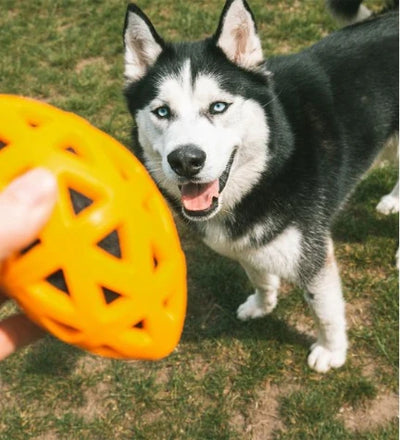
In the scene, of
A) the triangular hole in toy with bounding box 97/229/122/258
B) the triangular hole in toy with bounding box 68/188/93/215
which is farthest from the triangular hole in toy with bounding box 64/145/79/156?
the triangular hole in toy with bounding box 97/229/122/258

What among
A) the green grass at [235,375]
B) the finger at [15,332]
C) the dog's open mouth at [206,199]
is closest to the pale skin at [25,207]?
the finger at [15,332]

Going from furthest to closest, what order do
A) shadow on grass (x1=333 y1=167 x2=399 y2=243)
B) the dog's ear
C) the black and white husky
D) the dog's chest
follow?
shadow on grass (x1=333 y1=167 x2=399 y2=243) < the dog's chest < the dog's ear < the black and white husky

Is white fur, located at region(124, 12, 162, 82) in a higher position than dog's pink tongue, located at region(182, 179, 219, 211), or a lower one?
higher

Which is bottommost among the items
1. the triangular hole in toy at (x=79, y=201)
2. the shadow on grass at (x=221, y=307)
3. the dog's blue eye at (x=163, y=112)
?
the shadow on grass at (x=221, y=307)

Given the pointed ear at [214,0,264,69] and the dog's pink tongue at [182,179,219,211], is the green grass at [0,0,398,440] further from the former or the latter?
the pointed ear at [214,0,264,69]

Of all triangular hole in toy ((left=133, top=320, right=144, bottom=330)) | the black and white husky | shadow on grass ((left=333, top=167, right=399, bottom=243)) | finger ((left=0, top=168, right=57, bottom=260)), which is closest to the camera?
finger ((left=0, top=168, right=57, bottom=260))

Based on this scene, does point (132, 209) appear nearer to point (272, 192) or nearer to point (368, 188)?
point (272, 192)

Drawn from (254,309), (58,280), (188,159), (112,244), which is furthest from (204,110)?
(254,309)

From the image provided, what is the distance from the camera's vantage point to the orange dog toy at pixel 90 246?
146 cm

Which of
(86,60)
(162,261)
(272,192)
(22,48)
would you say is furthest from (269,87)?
(22,48)

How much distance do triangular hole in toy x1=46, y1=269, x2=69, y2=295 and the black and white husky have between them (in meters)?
0.89

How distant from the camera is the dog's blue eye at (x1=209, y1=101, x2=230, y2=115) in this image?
2.41 metres

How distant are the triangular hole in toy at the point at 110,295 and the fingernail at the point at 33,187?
1.18 ft

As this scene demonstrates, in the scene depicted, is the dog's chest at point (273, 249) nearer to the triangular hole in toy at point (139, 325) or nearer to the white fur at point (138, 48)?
the white fur at point (138, 48)
